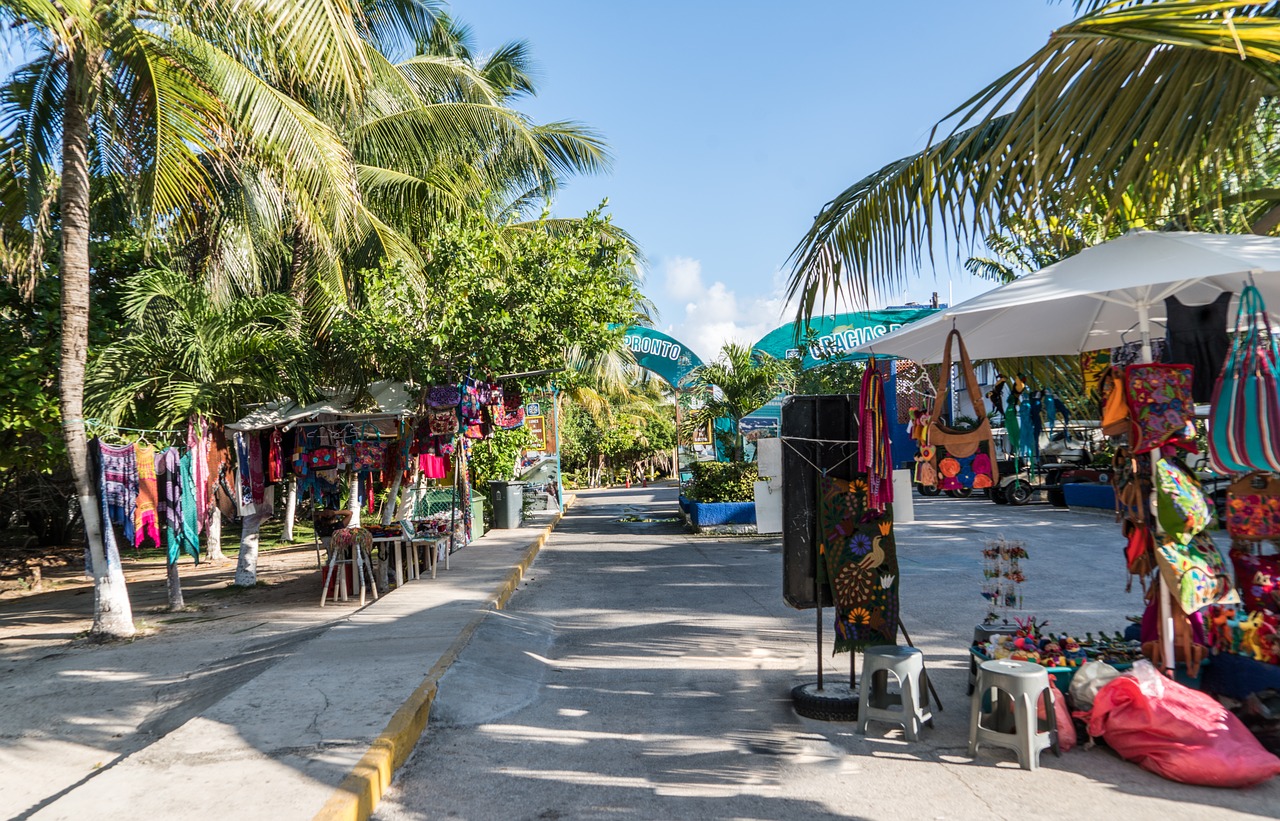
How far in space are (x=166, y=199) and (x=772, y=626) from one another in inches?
303

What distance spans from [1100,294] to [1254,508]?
1.54 metres

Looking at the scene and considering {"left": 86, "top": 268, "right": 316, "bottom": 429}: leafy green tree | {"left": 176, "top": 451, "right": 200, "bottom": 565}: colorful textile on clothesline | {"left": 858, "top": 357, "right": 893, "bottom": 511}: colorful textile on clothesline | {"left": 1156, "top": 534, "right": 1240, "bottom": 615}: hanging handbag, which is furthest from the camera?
{"left": 86, "top": 268, "right": 316, "bottom": 429}: leafy green tree

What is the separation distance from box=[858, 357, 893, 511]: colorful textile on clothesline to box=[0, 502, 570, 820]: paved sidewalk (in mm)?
3274

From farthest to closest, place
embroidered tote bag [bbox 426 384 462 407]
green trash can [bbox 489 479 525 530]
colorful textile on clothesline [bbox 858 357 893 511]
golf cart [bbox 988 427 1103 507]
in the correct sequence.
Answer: golf cart [bbox 988 427 1103 507] → green trash can [bbox 489 479 525 530] → embroidered tote bag [bbox 426 384 462 407] → colorful textile on clothesline [bbox 858 357 893 511]

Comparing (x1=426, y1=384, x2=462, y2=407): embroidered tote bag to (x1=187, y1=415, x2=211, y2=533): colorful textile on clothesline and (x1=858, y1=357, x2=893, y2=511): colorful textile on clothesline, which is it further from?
(x1=858, y1=357, x2=893, y2=511): colorful textile on clothesline

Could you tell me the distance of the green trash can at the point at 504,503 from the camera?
67.1 ft

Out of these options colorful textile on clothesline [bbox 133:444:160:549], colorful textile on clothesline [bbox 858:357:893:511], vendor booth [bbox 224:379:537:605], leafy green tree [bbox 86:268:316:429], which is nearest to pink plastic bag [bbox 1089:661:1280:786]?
colorful textile on clothesline [bbox 858:357:893:511]

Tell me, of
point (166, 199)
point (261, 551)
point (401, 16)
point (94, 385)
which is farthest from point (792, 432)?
point (261, 551)

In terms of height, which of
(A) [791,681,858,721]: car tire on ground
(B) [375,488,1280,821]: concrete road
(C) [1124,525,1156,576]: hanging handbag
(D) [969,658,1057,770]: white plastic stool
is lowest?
(B) [375,488,1280,821]: concrete road

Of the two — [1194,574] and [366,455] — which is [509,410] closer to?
[366,455]

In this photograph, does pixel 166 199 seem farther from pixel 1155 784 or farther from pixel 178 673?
pixel 1155 784

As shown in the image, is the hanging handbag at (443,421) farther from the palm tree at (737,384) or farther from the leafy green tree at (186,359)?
the palm tree at (737,384)

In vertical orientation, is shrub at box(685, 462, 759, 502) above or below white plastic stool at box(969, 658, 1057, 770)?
above

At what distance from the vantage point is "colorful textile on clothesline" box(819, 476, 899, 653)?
225 inches
